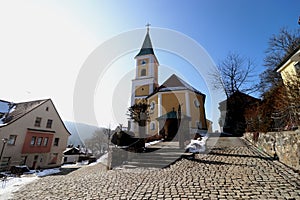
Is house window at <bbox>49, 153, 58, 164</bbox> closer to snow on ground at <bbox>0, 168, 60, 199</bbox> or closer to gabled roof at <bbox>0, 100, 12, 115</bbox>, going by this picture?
gabled roof at <bbox>0, 100, 12, 115</bbox>

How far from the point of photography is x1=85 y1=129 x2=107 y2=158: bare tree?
53172 mm

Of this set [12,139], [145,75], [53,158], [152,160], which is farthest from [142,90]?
[152,160]

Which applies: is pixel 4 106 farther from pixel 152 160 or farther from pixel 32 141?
pixel 152 160

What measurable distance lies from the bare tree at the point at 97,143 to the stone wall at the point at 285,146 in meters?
50.8

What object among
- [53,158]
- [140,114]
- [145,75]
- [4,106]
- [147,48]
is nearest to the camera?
[140,114]

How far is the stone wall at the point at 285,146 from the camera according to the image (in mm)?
4859

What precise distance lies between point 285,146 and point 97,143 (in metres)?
55.9

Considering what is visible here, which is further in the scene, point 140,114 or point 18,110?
point 18,110

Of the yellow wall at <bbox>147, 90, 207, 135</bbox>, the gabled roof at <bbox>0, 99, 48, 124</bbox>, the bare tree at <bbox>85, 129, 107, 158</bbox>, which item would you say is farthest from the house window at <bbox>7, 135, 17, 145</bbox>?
the bare tree at <bbox>85, 129, 107, 158</bbox>

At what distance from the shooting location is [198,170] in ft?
19.6

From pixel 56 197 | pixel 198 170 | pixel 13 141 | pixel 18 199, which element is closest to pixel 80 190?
pixel 56 197

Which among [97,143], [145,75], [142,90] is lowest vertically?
[97,143]

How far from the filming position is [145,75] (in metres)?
27.4

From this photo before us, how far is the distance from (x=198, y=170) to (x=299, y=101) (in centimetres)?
417
